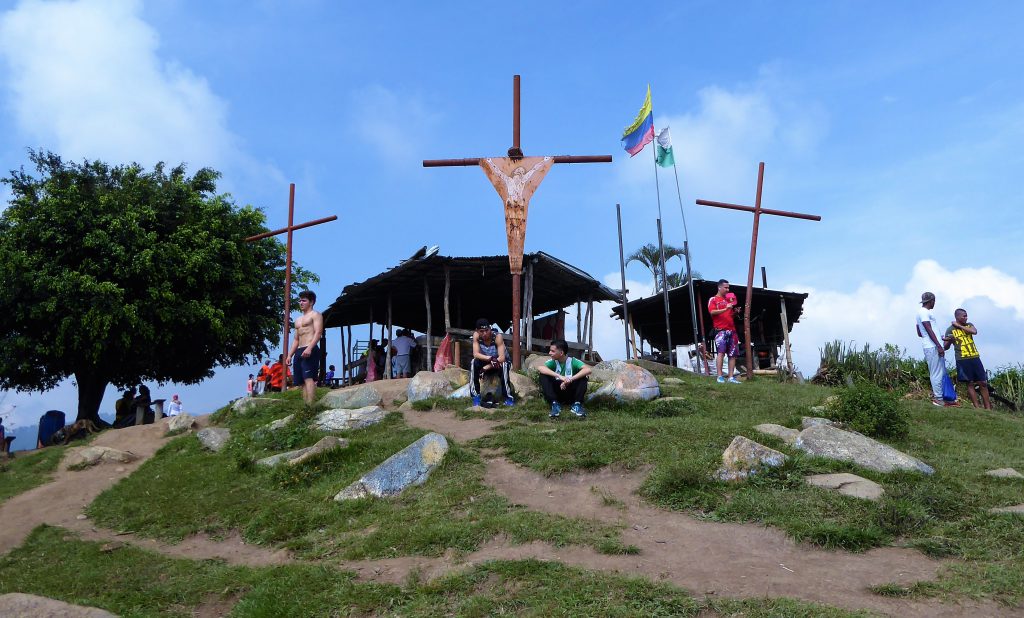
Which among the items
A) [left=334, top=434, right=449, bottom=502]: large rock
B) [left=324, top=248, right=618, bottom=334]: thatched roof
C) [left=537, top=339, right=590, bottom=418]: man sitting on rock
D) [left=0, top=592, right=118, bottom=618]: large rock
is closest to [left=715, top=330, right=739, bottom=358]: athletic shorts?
[left=537, top=339, right=590, bottom=418]: man sitting on rock

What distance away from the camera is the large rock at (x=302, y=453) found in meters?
9.35

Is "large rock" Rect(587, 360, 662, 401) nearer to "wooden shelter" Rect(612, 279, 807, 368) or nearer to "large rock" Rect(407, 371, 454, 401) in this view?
"large rock" Rect(407, 371, 454, 401)

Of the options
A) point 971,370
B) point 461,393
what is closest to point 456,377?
point 461,393

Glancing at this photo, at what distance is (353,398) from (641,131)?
14.2m

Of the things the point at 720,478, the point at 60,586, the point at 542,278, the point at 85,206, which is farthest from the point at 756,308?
the point at 60,586

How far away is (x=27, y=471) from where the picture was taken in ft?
41.0

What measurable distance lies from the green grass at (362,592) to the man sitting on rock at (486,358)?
18.7 ft

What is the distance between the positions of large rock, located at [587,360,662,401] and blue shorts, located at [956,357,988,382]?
20.6 feet

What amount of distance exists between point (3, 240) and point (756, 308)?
74.8 feet

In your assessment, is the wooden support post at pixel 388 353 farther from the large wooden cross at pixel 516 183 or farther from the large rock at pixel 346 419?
the large rock at pixel 346 419

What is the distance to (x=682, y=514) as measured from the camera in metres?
6.73

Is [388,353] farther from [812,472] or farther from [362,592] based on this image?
[362,592]

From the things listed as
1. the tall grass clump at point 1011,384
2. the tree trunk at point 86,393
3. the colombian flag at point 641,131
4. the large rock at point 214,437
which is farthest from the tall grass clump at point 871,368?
the tree trunk at point 86,393

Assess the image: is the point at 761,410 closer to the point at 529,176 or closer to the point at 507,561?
the point at 529,176
